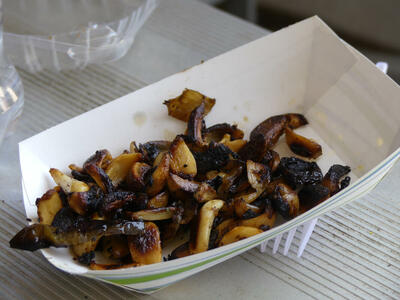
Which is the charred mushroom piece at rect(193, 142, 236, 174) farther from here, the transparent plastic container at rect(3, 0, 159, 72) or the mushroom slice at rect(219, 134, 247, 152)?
the transparent plastic container at rect(3, 0, 159, 72)

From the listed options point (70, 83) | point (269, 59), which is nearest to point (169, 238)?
point (269, 59)

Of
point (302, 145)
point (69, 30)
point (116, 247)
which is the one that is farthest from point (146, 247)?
point (69, 30)

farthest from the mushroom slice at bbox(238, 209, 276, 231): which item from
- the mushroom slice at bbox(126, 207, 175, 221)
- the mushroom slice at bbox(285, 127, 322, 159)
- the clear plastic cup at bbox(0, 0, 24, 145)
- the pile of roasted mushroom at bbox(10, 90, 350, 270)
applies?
the clear plastic cup at bbox(0, 0, 24, 145)

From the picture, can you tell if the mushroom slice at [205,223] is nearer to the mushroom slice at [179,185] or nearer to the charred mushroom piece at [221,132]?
the mushroom slice at [179,185]

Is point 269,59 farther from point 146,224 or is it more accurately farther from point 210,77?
point 146,224

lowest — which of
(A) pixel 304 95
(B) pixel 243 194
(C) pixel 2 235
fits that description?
(C) pixel 2 235

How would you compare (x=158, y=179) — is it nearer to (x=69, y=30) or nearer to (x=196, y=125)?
(x=196, y=125)

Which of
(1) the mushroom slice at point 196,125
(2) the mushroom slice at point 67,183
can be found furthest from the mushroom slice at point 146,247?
(1) the mushroom slice at point 196,125
